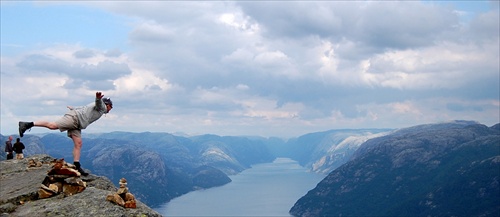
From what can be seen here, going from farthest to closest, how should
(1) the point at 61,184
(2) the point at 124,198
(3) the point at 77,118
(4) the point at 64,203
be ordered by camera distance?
1. (3) the point at 77,118
2. (1) the point at 61,184
3. (4) the point at 64,203
4. (2) the point at 124,198

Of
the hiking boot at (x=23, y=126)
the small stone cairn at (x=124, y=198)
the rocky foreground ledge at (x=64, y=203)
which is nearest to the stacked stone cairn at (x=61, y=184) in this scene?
the rocky foreground ledge at (x=64, y=203)

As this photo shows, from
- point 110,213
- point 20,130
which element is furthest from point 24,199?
point 110,213

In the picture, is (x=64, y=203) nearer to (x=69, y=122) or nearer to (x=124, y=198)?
(x=124, y=198)

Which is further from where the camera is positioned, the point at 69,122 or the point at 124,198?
the point at 69,122

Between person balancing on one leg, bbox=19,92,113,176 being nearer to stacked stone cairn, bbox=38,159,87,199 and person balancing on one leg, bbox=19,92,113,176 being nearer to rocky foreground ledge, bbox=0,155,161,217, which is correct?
stacked stone cairn, bbox=38,159,87,199

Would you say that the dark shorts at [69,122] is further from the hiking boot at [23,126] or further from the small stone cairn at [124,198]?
the small stone cairn at [124,198]

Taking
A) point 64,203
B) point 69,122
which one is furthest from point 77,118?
point 64,203

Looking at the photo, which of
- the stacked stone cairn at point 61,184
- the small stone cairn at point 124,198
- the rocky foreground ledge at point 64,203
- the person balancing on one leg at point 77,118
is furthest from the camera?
the person balancing on one leg at point 77,118

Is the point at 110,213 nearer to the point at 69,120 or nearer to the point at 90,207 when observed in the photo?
the point at 90,207

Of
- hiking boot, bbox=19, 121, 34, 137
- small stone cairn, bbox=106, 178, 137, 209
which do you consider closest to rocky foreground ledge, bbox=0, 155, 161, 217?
small stone cairn, bbox=106, 178, 137, 209
